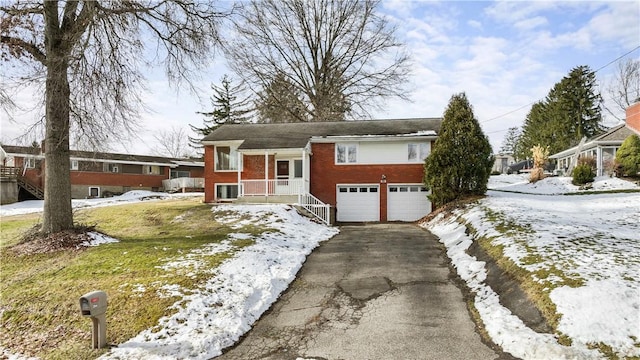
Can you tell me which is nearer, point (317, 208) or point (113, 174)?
point (317, 208)

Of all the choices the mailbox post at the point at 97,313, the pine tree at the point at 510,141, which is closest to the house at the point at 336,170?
the mailbox post at the point at 97,313

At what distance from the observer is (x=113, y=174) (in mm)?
34250

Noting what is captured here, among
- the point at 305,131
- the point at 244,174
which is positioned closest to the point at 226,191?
the point at 244,174

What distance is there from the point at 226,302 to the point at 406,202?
14460 mm

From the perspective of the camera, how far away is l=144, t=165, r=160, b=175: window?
122 ft

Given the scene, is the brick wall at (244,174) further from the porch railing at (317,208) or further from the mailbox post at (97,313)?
the mailbox post at (97,313)

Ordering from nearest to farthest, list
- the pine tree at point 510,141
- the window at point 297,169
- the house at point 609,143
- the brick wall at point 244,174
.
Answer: the window at point 297,169
the brick wall at point 244,174
the house at point 609,143
the pine tree at point 510,141

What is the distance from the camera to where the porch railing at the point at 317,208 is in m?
17.8

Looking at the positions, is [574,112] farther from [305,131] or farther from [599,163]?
[305,131]

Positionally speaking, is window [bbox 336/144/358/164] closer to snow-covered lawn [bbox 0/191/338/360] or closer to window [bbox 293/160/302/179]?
window [bbox 293/160/302/179]

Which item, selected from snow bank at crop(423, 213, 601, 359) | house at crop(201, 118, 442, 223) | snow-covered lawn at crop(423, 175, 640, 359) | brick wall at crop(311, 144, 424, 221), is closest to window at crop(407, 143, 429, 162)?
house at crop(201, 118, 442, 223)

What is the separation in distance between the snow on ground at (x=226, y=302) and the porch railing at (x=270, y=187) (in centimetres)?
720

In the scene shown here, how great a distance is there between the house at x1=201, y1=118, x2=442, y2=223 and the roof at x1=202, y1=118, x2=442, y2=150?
0.06m

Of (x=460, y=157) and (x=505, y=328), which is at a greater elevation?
(x=460, y=157)
